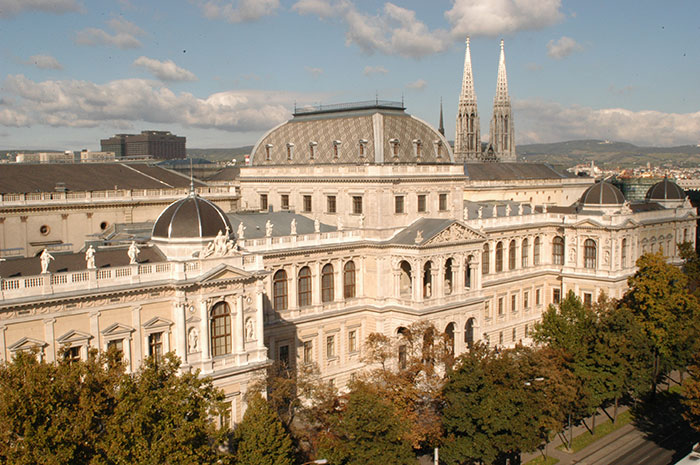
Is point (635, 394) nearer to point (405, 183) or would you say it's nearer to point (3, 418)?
point (405, 183)

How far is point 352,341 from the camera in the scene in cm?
6625

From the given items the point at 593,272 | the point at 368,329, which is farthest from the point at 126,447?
the point at 593,272

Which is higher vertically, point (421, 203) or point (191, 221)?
point (191, 221)

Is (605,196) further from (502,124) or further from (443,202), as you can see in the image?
(502,124)

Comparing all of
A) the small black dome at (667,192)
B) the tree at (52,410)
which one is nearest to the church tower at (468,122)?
the small black dome at (667,192)

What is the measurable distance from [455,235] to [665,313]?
68.2 ft

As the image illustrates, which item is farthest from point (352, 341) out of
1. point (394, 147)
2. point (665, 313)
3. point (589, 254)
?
point (589, 254)

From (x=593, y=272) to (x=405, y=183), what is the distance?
30.4m

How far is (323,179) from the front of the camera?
6962cm

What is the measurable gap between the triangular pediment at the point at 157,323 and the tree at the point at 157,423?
31.0ft

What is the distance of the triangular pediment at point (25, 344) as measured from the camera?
3869 centimetres

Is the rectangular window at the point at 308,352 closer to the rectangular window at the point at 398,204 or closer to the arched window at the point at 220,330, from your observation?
the rectangular window at the point at 398,204

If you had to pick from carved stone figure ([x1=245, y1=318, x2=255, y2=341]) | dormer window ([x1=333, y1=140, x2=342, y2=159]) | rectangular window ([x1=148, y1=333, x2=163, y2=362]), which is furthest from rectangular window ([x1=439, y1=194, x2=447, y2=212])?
rectangular window ([x1=148, y1=333, x2=163, y2=362])

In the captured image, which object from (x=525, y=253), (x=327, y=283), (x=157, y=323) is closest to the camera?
(x=157, y=323)
